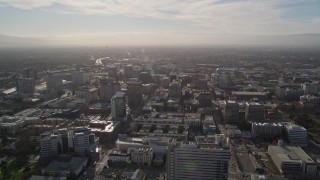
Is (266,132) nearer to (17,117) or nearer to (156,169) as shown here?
(156,169)

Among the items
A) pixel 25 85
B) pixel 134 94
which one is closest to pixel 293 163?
pixel 134 94

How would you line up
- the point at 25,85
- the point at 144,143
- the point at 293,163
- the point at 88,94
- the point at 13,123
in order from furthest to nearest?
1. the point at 25,85
2. the point at 88,94
3. the point at 13,123
4. the point at 144,143
5. the point at 293,163

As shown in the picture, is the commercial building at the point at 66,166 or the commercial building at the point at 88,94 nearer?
the commercial building at the point at 66,166

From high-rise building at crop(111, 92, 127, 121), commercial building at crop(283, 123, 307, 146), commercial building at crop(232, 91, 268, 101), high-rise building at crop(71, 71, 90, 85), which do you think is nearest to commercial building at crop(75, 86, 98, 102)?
high-rise building at crop(111, 92, 127, 121)

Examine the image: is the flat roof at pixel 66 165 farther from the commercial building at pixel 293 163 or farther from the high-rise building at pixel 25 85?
the high-rise building at pixel 25 85

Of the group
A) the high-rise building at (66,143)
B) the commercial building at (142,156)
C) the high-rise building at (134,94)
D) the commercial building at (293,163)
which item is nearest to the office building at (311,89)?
the high-rise building at (134,94)

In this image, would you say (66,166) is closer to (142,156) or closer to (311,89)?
(142,156)

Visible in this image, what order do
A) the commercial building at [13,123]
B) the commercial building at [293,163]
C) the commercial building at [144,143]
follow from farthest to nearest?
the commercial building at [13,123], the commercial building at [144,143], the commercial building at [293,163]
